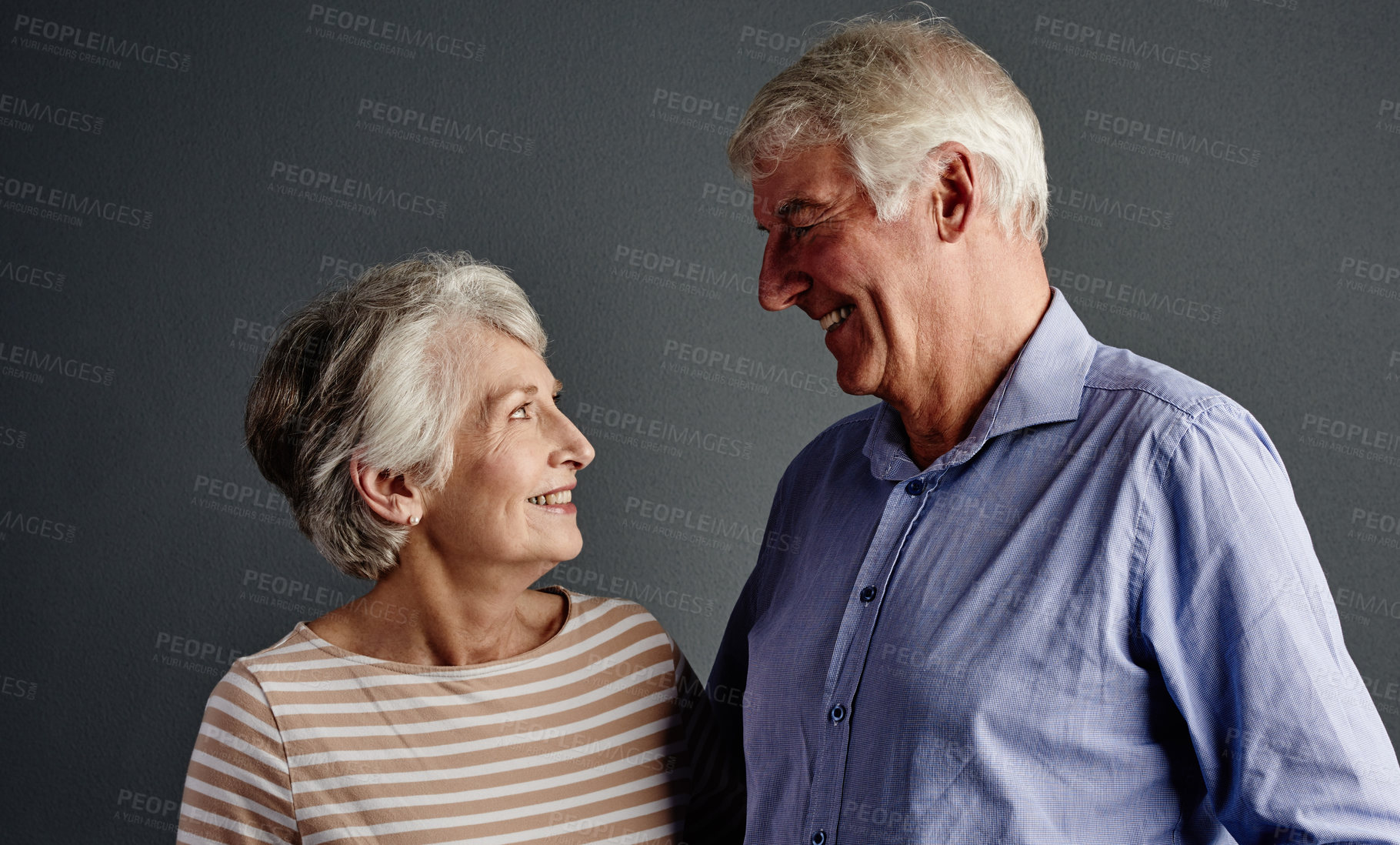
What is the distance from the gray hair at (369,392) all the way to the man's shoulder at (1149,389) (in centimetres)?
85

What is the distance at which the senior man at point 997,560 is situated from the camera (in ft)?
3.61

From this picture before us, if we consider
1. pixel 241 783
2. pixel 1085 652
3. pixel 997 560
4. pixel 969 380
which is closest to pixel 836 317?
pixel 969 380

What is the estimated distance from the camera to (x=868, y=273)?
1317 millimetres

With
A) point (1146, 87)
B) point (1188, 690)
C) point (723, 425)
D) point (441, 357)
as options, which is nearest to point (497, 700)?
point (441, 357)

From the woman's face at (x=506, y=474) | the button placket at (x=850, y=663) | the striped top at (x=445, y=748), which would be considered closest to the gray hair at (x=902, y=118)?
the button placket at (x=850, y=663)

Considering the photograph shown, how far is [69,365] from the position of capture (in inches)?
83.1

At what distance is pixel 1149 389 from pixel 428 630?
106 cm

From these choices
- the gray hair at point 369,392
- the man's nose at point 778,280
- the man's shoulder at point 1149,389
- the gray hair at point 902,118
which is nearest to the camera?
the man's shoulder at point 1149,389

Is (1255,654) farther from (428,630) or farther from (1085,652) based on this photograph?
(428,630)

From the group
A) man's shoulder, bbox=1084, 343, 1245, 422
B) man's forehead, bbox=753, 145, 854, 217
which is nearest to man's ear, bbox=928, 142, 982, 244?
man's forehead, bbox=753, 145, 854, 217

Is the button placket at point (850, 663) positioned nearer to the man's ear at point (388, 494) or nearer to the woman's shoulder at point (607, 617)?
the woman's shoulder at point (607, 617)

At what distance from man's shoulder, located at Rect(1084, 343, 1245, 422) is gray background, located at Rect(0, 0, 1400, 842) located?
895 millimetres

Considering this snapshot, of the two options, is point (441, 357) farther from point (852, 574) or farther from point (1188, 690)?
point (1188, 690)

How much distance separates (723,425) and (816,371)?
221mm
